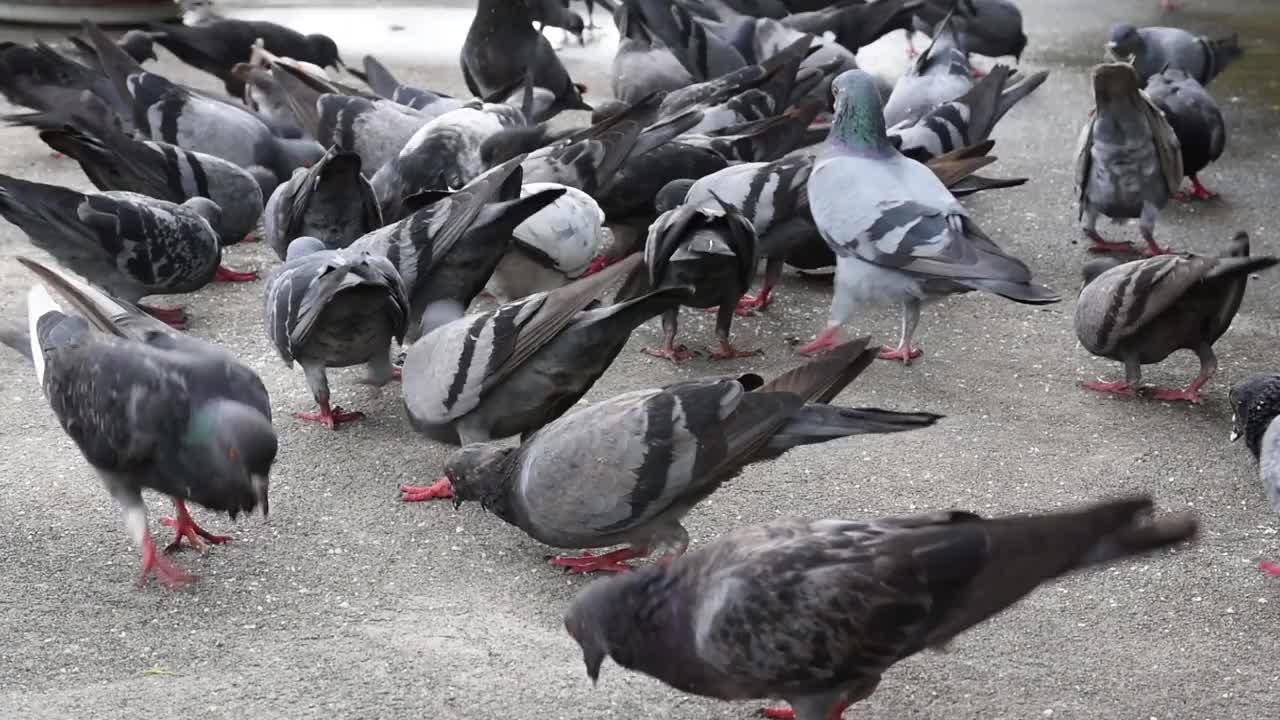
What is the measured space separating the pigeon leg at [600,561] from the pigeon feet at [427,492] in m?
0.57

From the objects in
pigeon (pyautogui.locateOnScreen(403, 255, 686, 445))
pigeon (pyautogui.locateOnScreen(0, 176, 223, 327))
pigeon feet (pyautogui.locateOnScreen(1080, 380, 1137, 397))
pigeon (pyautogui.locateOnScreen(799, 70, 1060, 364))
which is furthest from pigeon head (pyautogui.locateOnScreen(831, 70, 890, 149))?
pigeon (pyautogui.locateOnScreen(0, 176, 223, 327))

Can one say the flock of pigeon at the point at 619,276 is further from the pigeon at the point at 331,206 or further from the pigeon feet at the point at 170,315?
the pigeon feet at the point at 170,315

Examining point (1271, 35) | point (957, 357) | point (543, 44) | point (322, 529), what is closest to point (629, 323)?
point (322, 529)

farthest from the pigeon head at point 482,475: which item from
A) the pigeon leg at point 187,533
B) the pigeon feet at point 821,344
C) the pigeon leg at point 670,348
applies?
the pigeon feet at point 821,344

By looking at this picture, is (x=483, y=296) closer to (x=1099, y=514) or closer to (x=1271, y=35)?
(x=1099, y=514)

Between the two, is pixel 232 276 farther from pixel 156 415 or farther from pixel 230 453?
pixel 230 453

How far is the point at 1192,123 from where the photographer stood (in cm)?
814

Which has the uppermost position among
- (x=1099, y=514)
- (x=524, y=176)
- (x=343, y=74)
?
(x=1099, y=514)

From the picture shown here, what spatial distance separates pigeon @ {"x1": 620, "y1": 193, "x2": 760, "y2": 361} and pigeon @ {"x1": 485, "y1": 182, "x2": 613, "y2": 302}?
47 cm

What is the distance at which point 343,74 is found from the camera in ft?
36.9

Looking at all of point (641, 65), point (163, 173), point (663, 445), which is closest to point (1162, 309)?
point (663, 445)

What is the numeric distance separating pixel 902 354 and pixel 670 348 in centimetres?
100

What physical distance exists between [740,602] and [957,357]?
3.23m

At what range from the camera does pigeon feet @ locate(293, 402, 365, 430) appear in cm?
543
